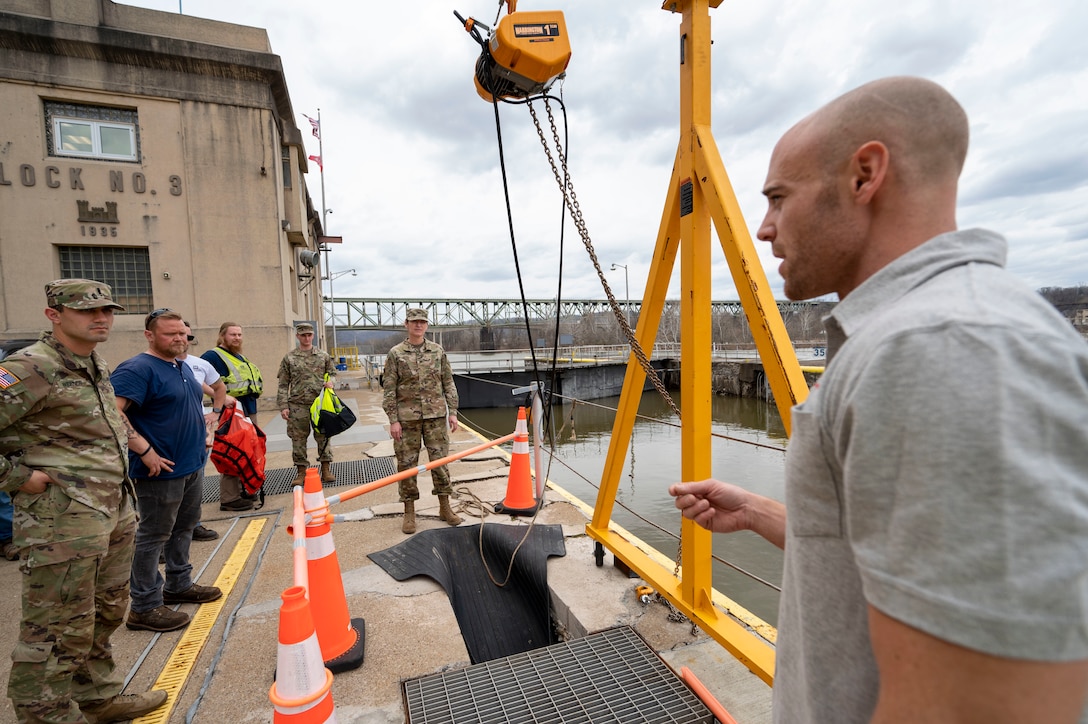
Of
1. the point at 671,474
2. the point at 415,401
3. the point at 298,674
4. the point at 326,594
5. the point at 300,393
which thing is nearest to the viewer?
the point at 298,674

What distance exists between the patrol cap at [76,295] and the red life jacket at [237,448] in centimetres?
235

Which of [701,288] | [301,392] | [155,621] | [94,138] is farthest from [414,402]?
[94,138]

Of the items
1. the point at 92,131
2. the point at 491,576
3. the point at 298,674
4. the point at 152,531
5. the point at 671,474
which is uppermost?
the point at 92,131

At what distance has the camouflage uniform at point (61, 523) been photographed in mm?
2109

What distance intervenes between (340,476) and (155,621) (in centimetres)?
323

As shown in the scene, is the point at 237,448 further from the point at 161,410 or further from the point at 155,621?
the point at 155,621

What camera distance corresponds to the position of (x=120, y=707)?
7.65ft

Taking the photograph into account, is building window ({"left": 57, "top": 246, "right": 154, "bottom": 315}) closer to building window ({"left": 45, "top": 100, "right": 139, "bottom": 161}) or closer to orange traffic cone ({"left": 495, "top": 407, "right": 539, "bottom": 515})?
building window ({"left": 45, "top": 100, "right": 139, "bottom": 161})

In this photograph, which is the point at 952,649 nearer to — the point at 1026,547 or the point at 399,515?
the point at 1026,547

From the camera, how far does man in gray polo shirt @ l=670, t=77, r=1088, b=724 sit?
514 mm

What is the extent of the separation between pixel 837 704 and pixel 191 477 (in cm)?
384

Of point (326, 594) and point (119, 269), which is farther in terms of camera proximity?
point (119, 269)

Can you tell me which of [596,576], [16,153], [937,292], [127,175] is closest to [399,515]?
[596,576]

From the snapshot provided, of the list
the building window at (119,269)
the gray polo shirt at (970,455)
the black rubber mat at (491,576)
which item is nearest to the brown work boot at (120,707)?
the black rubber mat at (491,576)
